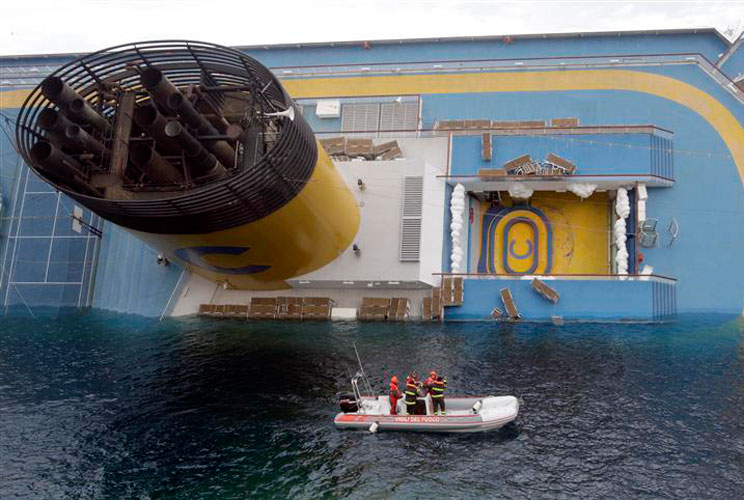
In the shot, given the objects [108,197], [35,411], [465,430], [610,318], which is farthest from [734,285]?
[35,411]

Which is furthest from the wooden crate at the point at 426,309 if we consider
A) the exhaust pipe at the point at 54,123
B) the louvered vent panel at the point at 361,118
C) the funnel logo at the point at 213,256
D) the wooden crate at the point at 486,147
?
the exhaust pipe at the point at 54,123

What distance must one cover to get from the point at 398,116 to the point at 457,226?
39.8ft

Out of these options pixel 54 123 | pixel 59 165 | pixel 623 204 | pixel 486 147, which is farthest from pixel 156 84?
pixel 623 204

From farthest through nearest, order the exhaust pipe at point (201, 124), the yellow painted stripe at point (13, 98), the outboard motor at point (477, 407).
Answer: the yellow painted stripe at point (13, 98)
the exhaust pipe at point (201, 124)
the outboard motor at point (477, 407)

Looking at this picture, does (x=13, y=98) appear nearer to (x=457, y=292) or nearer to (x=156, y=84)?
(x=156, y=84)

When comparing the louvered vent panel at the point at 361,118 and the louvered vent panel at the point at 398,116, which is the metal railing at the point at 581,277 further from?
the louvered vent panel at the point at 361,118

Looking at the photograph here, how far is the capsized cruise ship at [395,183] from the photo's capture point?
30.5 meters

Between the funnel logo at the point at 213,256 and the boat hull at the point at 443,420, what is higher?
the funnel logo at the point at 213,256

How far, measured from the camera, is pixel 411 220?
41375 mm

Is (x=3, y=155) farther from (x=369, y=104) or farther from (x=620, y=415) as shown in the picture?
Result: (x=620, y=415)

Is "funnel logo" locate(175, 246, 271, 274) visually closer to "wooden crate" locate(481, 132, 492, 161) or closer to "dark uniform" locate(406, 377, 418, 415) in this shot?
"dark uniform" locate(406, 377, 418, 415)

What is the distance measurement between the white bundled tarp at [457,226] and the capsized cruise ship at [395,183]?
150mm

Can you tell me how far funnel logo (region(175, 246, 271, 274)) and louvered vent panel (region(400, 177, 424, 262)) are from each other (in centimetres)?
883

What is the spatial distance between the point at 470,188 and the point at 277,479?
27991mm
